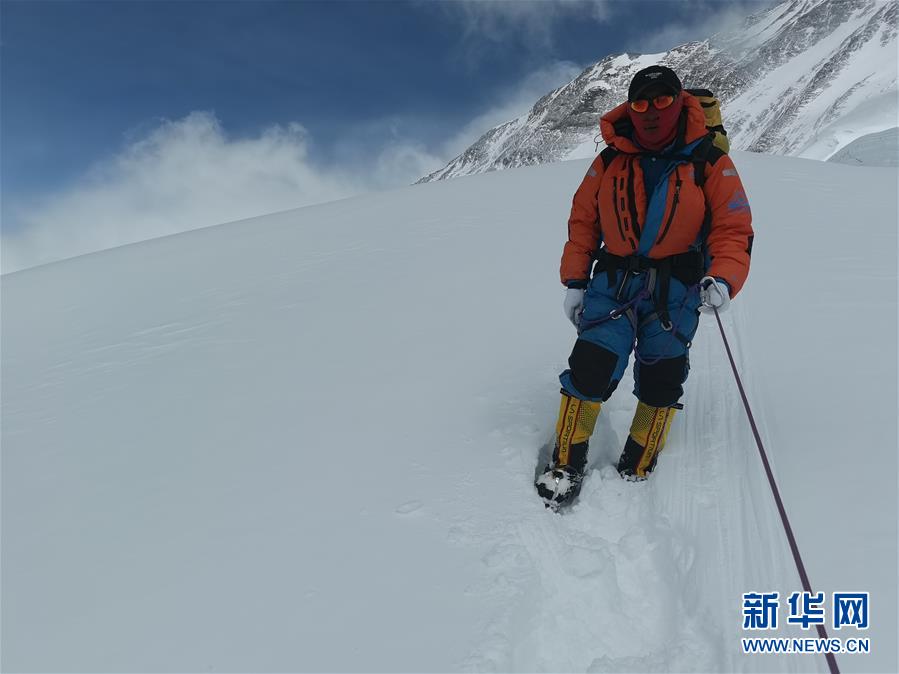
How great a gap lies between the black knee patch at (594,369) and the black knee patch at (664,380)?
0.21m

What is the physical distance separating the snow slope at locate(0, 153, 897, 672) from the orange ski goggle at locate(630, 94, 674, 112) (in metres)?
1.66

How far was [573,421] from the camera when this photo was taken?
2762mm

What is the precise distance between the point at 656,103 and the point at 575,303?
96cm

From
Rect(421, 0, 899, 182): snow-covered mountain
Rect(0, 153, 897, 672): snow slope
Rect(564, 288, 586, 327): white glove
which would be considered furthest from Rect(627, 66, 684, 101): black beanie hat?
Rect(421, 0, 899, 182): snow-covered mountain

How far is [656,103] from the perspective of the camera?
95.1 inches

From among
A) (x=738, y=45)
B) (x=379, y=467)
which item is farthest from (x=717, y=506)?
(x=738, y=45)

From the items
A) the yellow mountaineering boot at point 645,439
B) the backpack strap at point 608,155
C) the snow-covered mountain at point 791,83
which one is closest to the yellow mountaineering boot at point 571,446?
the yellow mountaineering boot at point 645,439

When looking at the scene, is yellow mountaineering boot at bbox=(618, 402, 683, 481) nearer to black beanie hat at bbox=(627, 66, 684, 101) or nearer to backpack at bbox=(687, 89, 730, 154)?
backpack at bbox=(687, 89, 730, 154)

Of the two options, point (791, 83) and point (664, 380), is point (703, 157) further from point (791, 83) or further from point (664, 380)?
point (791, 83)

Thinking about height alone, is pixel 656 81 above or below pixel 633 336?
above

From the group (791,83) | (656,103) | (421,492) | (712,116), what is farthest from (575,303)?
(791,83)

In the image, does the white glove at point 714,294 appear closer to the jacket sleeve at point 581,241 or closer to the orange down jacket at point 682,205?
the orange down jacket at point 682,205

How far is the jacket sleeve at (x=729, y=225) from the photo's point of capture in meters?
2.46

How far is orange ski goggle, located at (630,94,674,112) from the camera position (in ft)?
7.90
